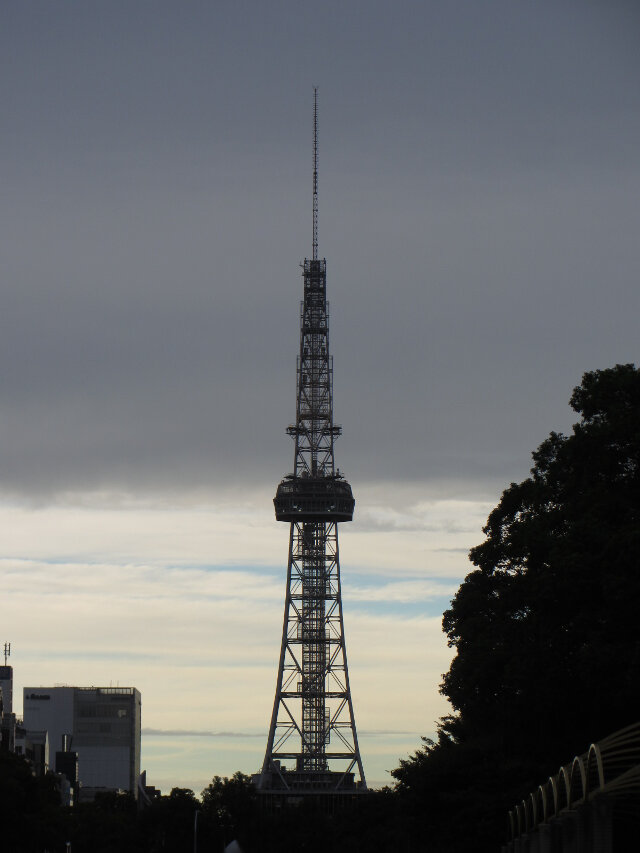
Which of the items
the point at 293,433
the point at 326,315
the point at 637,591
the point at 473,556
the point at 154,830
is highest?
the point at 326,315

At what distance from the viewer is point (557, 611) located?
1784 inches

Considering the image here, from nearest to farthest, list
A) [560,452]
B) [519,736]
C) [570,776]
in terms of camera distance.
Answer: [570,776] → [560,452] → [519,736]

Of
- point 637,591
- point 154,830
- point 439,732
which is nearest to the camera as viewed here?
point 637,591

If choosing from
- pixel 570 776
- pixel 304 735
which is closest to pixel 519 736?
pixel 570 776

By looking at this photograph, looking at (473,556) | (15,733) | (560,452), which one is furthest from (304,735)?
(560,452)

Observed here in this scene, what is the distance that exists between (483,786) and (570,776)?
84.6 ft

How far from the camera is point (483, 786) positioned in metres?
55.6

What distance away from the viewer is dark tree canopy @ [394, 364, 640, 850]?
1704 inches

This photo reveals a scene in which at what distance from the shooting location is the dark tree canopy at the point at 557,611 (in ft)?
142

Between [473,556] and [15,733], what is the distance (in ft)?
304

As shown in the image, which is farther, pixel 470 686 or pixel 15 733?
pixel 15 733

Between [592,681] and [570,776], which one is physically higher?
[592,681]

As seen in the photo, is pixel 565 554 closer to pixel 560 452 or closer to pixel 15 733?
pixel 560 452

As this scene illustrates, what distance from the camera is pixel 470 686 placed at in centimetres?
5144
